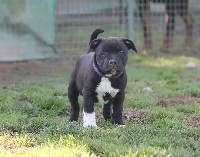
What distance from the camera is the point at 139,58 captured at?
11477mm

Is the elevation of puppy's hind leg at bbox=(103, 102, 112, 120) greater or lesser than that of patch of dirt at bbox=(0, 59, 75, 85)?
greater

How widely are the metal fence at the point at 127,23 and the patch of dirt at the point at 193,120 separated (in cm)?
574

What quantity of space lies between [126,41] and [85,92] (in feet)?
2.41

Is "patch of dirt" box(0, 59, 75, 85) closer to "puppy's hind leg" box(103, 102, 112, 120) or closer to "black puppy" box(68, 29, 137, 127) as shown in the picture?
"puppy's hind leg" box(103, 102, 112, 120)

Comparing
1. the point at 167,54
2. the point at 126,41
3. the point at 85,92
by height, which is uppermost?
the point at 126,41

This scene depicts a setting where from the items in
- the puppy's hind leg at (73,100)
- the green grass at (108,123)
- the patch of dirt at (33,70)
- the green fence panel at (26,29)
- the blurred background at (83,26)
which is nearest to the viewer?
the green grass at (108,123)

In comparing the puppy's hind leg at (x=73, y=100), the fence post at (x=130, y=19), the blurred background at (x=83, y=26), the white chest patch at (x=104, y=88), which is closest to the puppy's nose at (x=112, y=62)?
the white chest patch at (x=104, y=88)

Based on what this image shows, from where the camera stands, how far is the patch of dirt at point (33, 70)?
949 centimetres

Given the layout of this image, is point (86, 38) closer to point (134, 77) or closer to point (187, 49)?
point (187, 49)

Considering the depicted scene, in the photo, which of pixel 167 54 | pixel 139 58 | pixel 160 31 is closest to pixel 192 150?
pixel 139 58

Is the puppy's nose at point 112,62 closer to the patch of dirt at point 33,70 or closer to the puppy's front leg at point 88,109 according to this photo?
the puppy's front leg at point 88,109

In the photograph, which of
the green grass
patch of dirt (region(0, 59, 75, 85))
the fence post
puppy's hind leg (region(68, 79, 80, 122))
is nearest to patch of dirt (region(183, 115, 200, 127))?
the green grass

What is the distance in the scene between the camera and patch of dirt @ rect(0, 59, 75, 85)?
9492 millimetres

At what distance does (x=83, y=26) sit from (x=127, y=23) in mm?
1825
